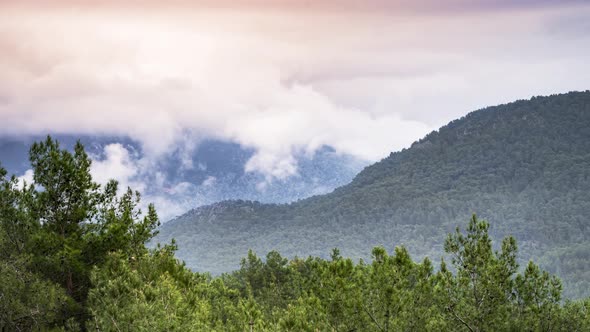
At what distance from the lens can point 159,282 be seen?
27.8 m

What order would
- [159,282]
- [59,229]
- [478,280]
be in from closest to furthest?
1. [159,282]
2. [478,280]
3. [59,229]

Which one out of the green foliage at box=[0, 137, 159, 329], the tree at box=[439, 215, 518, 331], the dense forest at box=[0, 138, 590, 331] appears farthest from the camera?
the green foliage at box=[0, 137, 159, 329]

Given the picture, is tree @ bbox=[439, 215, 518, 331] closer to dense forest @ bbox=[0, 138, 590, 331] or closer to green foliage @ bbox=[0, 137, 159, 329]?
dense forest @ bbox=[0, 138, 590, 331]

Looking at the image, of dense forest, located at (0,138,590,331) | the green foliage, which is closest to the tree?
dense forest, located at (0,138,590,331)

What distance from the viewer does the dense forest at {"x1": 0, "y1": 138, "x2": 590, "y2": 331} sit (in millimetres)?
26719

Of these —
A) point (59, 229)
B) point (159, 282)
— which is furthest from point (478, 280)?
point (59, 229)

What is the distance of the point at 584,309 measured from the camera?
122 ft

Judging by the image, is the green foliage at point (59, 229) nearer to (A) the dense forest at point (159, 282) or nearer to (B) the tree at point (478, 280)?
(A) the dense forest at point (159, 282)

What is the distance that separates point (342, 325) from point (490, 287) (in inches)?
258

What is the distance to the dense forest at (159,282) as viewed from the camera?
2672 centimetres

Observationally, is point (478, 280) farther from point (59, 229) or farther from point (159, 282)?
point (59, 229)

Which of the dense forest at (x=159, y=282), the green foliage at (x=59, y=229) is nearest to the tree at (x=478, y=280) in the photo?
the dense forest at (x=159, y=282)

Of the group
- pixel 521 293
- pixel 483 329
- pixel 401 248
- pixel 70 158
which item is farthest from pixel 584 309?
pixel 70 158

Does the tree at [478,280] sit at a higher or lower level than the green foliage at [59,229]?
lower
